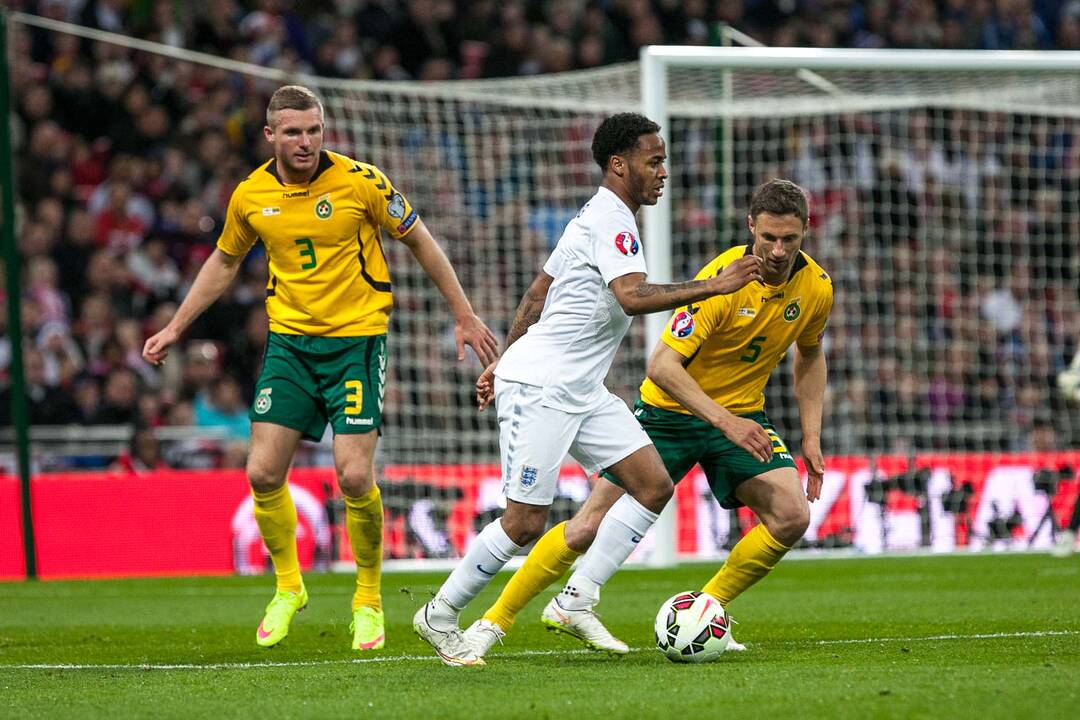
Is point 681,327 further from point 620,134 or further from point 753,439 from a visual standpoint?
point 620,134

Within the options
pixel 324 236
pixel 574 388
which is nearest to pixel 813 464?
pixel 574 388

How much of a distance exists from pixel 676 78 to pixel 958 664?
362 inches

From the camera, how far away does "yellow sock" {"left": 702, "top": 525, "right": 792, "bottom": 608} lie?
700 centimetres

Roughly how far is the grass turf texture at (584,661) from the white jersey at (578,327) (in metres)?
1.01

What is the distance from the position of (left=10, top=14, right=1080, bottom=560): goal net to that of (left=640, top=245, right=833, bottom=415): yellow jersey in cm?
590

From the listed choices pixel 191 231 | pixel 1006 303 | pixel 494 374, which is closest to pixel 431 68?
pixel 191 231

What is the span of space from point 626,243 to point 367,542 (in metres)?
2.11

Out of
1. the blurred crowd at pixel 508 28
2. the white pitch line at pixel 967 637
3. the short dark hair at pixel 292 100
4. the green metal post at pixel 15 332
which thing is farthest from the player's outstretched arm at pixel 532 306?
the blurred crowd at pixel 508 28

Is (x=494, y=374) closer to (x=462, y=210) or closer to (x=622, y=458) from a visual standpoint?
(x=622, y=458)

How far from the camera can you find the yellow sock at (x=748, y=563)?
700 centimetres

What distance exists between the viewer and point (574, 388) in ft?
20.9

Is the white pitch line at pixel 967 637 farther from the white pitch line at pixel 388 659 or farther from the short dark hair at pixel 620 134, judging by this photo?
the short dark hair at pixel 620 134

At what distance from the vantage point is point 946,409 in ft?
53.8

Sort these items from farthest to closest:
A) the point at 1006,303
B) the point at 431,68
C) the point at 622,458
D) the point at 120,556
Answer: the point at 431,68 → the point at 1006,303 → the point at 120,556 → the point at 622,458
